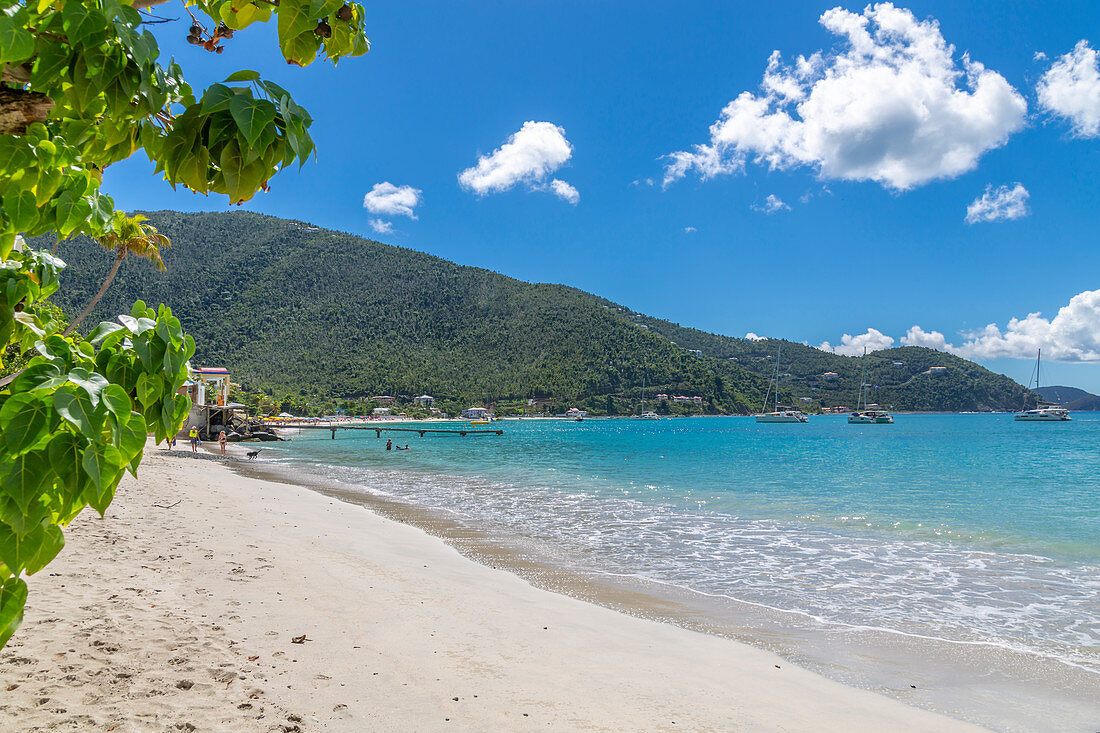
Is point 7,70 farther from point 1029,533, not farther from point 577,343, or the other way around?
point 577,343

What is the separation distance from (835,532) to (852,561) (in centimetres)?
347

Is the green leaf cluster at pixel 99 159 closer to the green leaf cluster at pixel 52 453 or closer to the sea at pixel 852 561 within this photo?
the green leaf cluster at pixel 52 453

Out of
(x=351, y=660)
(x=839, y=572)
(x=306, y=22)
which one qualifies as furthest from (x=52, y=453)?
(x=839, y=572)

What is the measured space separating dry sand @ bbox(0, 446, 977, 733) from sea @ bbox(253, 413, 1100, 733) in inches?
43.9

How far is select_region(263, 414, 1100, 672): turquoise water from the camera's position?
26.8ft

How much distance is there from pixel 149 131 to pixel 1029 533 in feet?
65.2

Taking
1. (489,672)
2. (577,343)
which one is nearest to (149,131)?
(489,672)

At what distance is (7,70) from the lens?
1160 millimetres

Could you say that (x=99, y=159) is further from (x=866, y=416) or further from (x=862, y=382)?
(x=862, y=382)

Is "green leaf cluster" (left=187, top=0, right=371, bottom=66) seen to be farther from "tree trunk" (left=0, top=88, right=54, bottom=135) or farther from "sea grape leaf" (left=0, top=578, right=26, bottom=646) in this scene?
"sea grape leaf" (left=0, top=578, right=26, bottom=646)

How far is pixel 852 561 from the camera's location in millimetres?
11281

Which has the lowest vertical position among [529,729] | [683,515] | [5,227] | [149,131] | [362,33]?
[683,515]

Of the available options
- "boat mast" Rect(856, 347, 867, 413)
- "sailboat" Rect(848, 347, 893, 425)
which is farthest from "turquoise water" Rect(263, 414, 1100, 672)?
"boat mast" Rect(856, 347, 867, 413)

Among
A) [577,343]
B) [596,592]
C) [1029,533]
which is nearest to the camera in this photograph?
[596,592]
